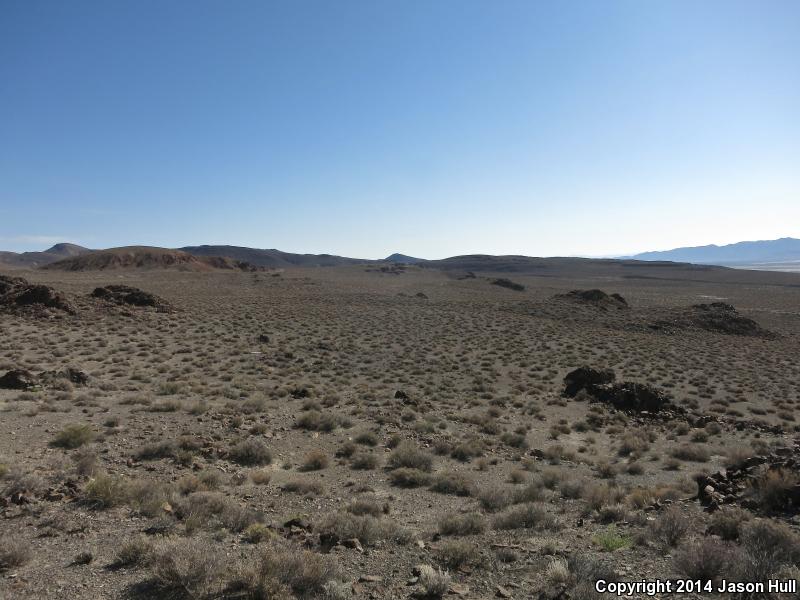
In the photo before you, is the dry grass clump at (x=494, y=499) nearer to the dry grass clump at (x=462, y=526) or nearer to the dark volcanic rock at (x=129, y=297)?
the dry grass clump at (x=462, y=526)

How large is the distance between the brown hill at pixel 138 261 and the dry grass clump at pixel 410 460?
97.8 metres

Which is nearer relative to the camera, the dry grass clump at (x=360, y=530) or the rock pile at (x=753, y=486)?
the dry grass clump at (x=360, y=530)

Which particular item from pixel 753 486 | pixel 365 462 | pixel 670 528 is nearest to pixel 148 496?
pixel 365 462

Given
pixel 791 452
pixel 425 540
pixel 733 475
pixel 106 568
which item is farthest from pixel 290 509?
pixel 791 452

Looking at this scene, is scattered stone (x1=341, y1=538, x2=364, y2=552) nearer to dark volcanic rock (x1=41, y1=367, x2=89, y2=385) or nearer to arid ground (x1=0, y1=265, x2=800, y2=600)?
arid ground (x1=0, y1=265, x2=800, y2=600)

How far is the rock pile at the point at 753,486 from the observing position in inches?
275

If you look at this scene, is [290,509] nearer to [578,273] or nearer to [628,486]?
[628,486]

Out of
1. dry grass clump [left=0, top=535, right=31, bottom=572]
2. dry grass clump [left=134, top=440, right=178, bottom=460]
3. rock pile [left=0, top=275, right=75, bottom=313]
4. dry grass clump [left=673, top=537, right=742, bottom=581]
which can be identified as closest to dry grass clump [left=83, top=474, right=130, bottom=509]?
dry grass clump [left=0, top=535, right=31, bottom=572]

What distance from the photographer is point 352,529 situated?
6.38 metres

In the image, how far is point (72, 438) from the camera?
31.6ft

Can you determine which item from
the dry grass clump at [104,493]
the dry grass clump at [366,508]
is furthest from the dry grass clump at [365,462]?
the dry grass clump at [104,493]

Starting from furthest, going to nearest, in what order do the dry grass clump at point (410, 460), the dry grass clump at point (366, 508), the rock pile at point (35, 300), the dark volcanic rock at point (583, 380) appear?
the rock pile at point (35, 300) → the dark volcanic rock at point (583, 380) → the dry grass clump at point (410, 460) → the dry grass clump at point (366, 508)

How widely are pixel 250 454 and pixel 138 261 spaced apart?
358 feet

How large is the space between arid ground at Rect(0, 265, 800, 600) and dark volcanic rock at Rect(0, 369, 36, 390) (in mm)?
102
